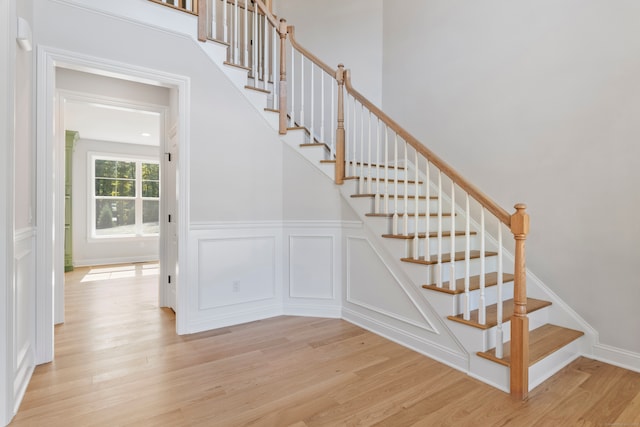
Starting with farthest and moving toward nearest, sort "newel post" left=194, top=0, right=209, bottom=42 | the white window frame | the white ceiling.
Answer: the white window frame < the white ceiling < "newel post" left=194, top=0, right=209, bottom=42

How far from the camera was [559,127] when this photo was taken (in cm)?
268

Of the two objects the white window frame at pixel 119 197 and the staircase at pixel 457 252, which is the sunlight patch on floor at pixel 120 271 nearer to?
the white window frame at pixel 119 197

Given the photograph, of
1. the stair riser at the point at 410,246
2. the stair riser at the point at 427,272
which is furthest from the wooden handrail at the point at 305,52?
the stair riser at the point at 427,272

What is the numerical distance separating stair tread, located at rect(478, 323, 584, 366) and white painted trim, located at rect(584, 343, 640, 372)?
0.49ft

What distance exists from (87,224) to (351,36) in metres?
6.16

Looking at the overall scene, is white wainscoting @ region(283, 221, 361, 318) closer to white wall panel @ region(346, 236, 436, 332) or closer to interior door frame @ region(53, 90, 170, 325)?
white wall panel @ region(346, 236, 436, 332)

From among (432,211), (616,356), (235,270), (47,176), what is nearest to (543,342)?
(616,356)

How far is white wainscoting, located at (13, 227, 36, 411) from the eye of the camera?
1890 millimetres

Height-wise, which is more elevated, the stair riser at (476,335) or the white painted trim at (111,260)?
the stair riser at (476,335)

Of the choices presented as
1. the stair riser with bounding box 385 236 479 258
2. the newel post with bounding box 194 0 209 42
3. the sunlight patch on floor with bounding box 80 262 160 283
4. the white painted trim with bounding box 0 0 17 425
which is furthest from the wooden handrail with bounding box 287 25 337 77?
the sunlight patch on floor with bounding box 80 262 160 283

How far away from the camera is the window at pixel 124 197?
22.5 ft

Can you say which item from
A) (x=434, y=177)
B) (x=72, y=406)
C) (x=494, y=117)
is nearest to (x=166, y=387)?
(x=72, y=406)

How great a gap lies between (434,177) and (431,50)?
144 cm

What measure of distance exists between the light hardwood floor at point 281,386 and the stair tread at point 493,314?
14.5 inches
